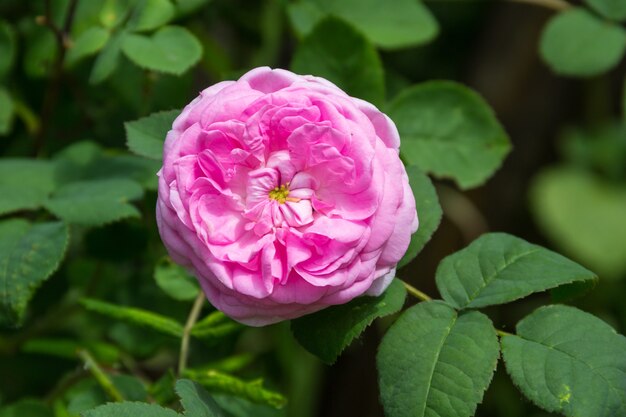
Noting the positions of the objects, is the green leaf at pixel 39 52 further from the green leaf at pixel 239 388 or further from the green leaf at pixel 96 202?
the green leaf at pixel 239 388

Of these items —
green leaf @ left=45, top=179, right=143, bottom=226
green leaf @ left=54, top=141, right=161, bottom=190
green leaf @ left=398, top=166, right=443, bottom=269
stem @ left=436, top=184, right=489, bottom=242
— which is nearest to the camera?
green leaf @ left=398, top=166, right=443, bottom=269

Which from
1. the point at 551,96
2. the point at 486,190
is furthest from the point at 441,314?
the point at 551,96

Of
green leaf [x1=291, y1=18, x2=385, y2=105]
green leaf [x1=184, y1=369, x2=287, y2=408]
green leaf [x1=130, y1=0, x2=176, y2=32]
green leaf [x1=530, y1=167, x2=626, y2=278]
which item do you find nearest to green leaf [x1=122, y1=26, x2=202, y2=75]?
green leaf [x1=130, y1=0, x2=176, y2=32]

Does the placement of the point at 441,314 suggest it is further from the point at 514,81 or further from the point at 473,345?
the point at 514,81

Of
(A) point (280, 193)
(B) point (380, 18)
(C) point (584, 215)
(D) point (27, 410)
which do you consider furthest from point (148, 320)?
(C) point (584, 215)

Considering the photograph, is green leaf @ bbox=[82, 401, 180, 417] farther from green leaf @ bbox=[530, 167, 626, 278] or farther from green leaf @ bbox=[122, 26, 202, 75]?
green leaf @ bbox=[530, 167, 626, 278]

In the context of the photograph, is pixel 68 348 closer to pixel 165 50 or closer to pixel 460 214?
pixel 165 50
